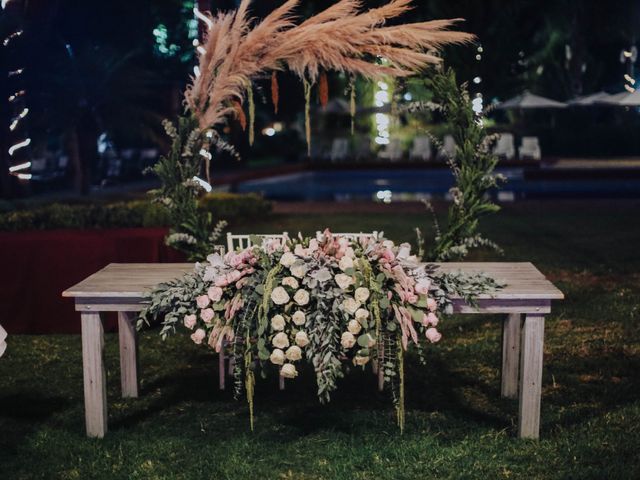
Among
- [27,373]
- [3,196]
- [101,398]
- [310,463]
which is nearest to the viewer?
[310,463]

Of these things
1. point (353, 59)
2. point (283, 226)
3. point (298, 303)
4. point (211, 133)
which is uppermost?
point (353, 59)

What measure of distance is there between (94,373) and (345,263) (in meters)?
1.67

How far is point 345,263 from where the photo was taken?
4781mm

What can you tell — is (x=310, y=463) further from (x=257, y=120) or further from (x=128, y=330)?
(x=257, y=120)

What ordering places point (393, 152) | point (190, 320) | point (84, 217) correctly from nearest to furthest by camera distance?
point (190, 320), point (84, 217), point (393, 152)

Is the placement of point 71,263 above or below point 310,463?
above

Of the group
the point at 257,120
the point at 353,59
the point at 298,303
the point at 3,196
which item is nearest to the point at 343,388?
the point at 298,303

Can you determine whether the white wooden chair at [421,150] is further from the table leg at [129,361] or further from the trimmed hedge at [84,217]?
the table leg at [129,361]

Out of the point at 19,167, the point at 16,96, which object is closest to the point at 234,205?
the point at 19,167

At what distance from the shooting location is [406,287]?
4.84 m

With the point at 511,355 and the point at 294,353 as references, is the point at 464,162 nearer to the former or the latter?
the point at 511,355

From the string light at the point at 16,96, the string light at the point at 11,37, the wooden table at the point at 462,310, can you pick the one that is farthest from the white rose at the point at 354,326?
the string light at the point at 16,96

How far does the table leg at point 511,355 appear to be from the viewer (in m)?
6.06

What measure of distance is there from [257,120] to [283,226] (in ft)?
68.7
